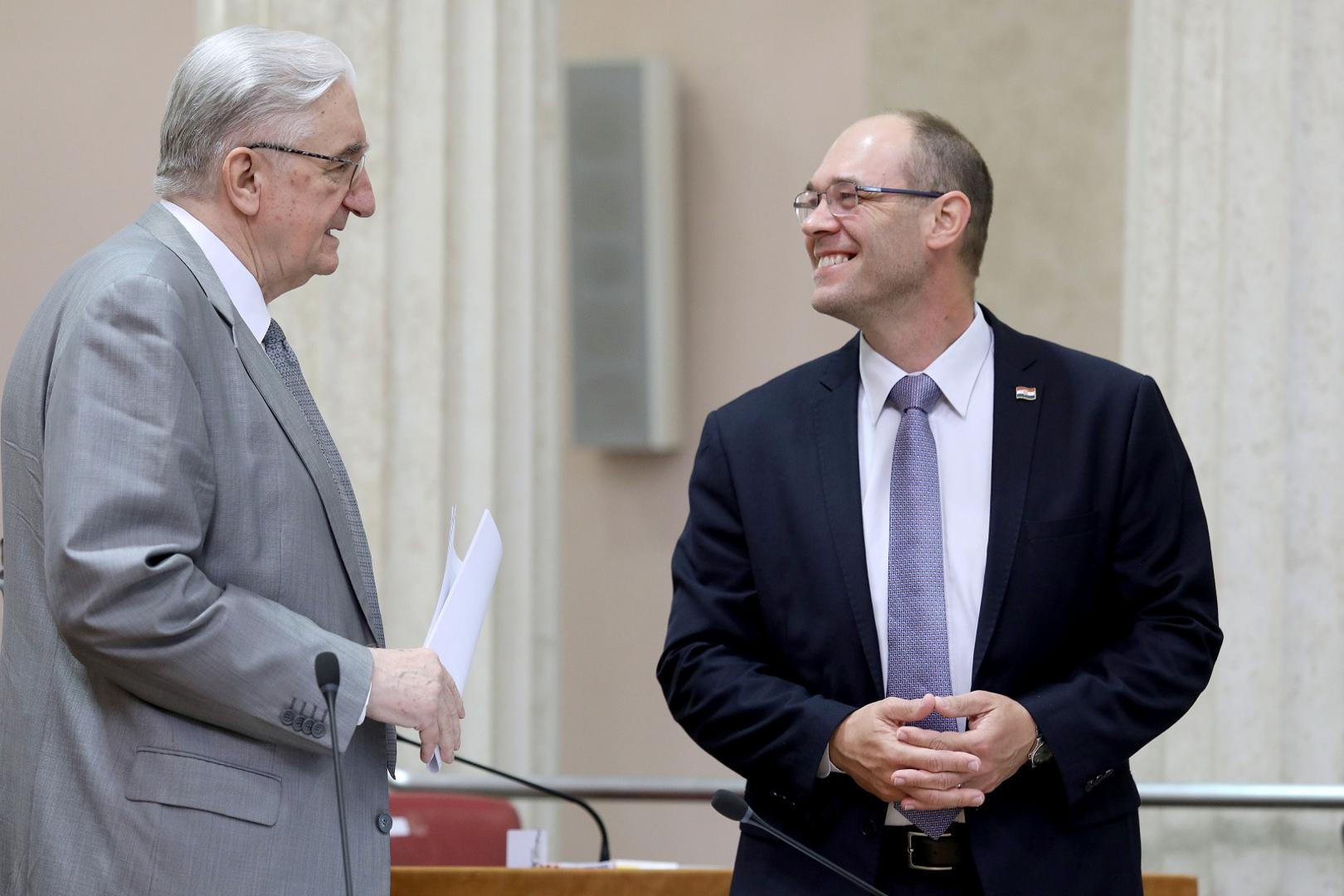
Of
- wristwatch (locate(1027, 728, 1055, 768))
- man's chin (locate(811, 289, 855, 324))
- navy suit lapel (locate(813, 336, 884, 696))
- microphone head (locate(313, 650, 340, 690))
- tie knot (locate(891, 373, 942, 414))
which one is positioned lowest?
wristwatch (locate(1027, 728, 1055, 768))

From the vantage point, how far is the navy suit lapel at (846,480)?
2314mm

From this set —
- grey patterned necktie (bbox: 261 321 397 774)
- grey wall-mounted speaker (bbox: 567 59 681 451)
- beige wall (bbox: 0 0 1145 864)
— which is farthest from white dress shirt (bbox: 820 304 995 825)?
grey wall-mounted speaker (bbox: 567 59 681 451)

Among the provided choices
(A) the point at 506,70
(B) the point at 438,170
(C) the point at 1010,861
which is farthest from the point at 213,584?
(A) the point at 506,70

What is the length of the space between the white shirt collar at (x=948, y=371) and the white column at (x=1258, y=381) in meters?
1.90

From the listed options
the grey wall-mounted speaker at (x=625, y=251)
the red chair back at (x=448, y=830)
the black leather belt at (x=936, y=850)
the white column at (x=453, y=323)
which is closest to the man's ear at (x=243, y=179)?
the black leather belt at (x=936, y=850)

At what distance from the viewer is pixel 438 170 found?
4.69 metres

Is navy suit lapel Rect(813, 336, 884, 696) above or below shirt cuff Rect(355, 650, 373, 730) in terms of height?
above

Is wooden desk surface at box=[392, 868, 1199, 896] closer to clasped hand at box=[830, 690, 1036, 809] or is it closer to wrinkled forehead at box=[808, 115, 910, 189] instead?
clasped hand at box=[830, 690, 1036, 809]

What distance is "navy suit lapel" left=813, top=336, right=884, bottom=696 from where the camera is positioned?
7.59ft

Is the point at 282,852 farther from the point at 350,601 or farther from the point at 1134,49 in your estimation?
the point at 1134,49

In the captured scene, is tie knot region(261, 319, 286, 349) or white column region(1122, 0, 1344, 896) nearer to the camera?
tie knot region(261, 319, 286, 349)

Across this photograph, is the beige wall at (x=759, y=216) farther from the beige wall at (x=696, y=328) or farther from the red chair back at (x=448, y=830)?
the red chair back at (x=448, y=830)

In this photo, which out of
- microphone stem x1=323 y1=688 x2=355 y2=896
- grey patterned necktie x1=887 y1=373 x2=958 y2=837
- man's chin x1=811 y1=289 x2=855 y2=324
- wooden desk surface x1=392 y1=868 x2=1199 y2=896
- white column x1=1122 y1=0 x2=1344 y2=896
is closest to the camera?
microphone stem x1=323 y1=688 x2=355 y2=896

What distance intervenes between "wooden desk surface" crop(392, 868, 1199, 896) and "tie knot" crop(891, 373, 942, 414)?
2.51 ft
